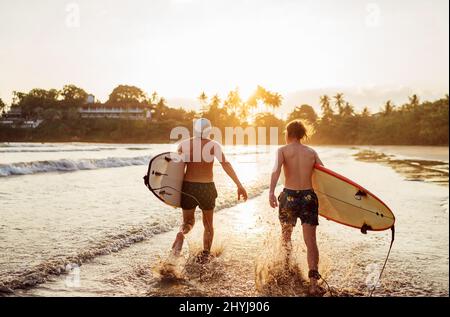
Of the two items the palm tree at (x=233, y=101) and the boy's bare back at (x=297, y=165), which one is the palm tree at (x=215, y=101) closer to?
the palm tree at (x=233, y=101)

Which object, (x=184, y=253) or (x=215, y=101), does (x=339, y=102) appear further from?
(x=184, y=253)

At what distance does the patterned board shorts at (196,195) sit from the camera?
447 cm

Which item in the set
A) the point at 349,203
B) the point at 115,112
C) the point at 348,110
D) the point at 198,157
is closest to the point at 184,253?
the point at 198,157

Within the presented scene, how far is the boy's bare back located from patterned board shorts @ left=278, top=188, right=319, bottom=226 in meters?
0.07

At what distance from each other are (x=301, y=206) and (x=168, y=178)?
1.63 meters

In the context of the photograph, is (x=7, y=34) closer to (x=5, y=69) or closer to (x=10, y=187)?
(x=5, y=69)

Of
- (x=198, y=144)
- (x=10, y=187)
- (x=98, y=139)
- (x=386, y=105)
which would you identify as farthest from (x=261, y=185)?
(x=386, y=105)

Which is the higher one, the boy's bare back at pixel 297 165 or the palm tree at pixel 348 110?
the palm tree at pixel 348 110

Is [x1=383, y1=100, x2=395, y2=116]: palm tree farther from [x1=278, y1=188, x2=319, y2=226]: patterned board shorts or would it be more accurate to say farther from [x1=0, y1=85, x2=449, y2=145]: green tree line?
[x1=278, y1=188, x2=319, y2=226]: patterned board shorts

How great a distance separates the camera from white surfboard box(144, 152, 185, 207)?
4.50 m

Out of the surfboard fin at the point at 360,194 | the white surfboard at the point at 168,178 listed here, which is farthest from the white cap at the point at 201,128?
the surfboard fin at the point at 360,194

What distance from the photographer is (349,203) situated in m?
4.59

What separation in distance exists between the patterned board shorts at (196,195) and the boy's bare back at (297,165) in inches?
39.0

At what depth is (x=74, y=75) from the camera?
22.7 feet
